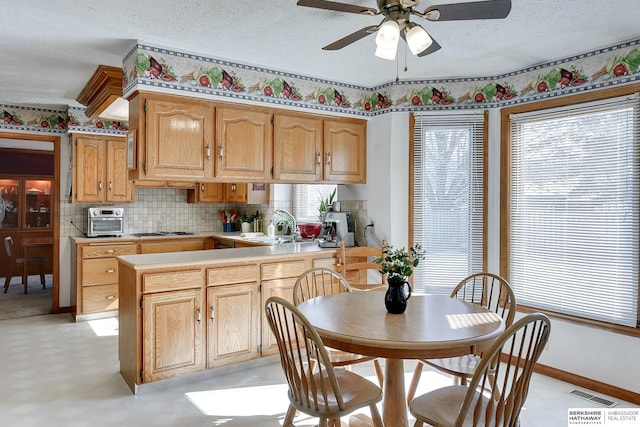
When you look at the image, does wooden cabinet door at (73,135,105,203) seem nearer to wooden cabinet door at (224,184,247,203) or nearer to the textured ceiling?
the textured ceiling

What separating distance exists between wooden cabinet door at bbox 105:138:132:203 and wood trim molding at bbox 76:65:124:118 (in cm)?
100

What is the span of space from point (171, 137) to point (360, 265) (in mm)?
1767

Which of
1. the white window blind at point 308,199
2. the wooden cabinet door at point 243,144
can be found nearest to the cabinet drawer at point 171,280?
the wooden cabinet door at point 243,144

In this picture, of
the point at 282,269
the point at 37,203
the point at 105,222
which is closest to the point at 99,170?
the point at 105,222

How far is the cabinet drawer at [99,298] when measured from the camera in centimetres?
504

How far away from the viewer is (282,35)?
3.00m

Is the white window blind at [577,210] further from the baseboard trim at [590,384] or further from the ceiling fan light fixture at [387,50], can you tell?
the ceiling fan light fixture at [387,50]

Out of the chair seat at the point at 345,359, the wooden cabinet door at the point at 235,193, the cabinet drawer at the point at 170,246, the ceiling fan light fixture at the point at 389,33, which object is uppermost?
the ceiling fan light fixture at the point at 389,33

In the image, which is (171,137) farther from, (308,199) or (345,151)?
(308,199)

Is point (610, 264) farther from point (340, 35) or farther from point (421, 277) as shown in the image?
point (340, 35)

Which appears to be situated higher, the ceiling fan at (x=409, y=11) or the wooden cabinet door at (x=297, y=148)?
the ceiling fan at (x=409, y=11)

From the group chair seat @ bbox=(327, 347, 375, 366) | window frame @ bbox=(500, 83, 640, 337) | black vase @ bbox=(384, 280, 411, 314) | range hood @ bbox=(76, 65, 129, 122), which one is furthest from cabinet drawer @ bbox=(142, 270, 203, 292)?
window frame @ bbox=(500, 83, 640, 337)

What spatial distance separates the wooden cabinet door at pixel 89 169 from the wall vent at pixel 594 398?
5.26 metres

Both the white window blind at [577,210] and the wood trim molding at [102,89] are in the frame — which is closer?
the white window blind at [577,210]
